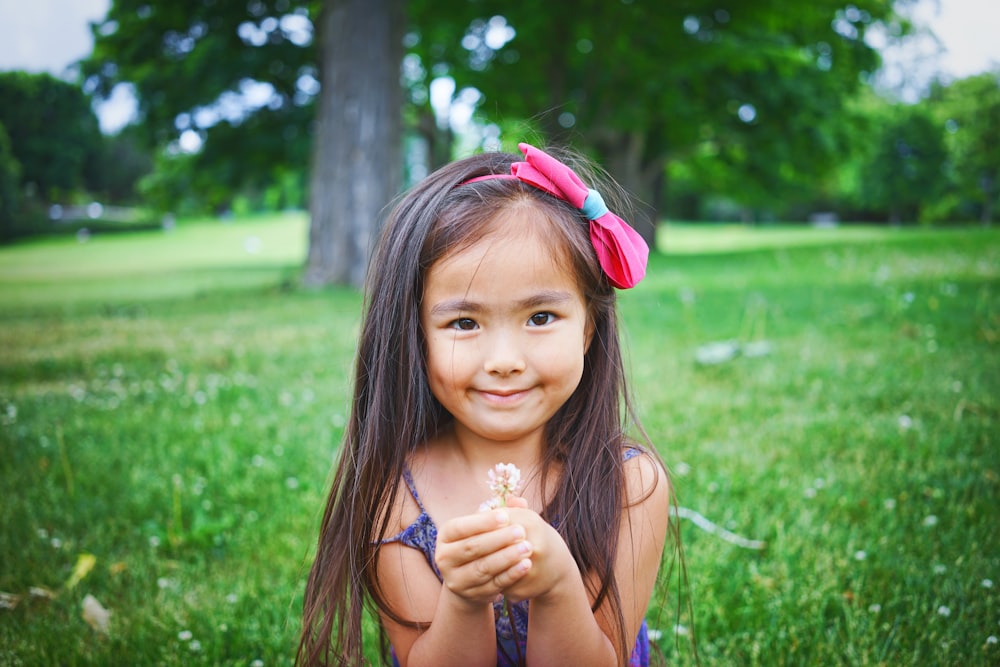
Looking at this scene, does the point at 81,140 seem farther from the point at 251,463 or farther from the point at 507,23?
the point at 251,463

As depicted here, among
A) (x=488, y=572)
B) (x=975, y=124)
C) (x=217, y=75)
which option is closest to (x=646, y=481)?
(x=488, y=572)

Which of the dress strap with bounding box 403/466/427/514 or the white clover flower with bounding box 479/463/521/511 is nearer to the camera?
the white clover flower with bounding box 479/463/521/511

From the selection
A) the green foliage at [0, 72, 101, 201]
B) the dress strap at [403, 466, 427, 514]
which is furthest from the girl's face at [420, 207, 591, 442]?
the green foliage at [0, 72, 101, 201]

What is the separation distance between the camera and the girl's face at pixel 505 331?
1.50 meters

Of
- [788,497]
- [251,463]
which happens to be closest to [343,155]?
[251,463]

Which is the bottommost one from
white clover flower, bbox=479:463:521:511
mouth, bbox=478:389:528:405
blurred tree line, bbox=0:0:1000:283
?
white clover flower, bbox=479:463:521:511

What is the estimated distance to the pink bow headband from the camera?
1.63 metres

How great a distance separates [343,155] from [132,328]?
3.86 m

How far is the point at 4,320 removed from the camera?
8.97 m

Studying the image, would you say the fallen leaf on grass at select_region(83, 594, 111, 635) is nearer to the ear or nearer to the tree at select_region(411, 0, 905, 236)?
the ear

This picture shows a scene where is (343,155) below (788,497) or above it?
above

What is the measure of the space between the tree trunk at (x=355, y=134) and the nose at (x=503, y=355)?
8543 mm

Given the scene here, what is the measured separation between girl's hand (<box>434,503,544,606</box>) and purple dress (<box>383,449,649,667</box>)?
352 millimetres

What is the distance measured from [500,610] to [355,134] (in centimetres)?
932
